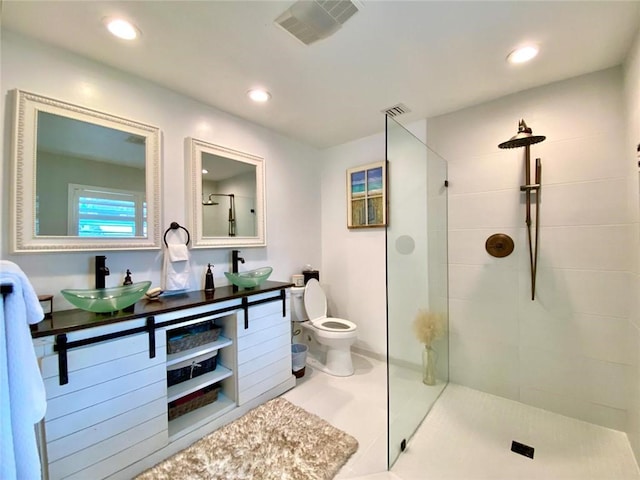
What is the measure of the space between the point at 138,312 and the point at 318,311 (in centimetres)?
171

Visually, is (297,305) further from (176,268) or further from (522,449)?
(522,449)

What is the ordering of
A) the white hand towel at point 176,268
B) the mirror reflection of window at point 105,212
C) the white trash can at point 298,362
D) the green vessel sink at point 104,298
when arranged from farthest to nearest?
the white trash can at point 298,362, the white hand towel at point 176,268, the mirror reflection of window at point 105,212, the green vessel sink at point 104,298

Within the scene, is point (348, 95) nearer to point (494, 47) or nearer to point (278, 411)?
point (494, 47)

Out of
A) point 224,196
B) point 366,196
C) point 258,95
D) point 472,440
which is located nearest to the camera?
point 472,440

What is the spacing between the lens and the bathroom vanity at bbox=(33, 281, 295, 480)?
1.21 meters

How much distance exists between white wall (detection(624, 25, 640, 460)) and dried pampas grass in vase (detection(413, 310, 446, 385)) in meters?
1.08

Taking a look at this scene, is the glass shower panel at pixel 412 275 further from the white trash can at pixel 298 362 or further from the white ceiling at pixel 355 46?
the white trash can at pixel 298 362

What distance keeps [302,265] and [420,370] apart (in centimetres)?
156

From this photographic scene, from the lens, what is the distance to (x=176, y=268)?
75.8 inches

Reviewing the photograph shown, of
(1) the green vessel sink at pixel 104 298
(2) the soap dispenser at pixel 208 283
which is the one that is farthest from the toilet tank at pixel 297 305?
(1) the green vessel sink at pixel 104 298

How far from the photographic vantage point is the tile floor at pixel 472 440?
4.79 feet

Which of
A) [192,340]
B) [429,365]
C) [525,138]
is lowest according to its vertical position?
[429,365]

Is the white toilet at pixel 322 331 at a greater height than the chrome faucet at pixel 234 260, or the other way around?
the chrome faucet at pixel 234 260

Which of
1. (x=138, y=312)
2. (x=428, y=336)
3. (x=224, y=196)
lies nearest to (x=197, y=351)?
(x=138, y=312)
